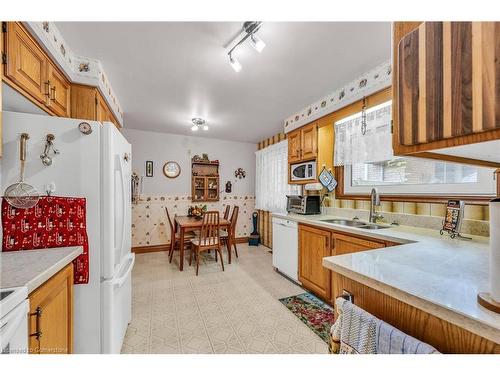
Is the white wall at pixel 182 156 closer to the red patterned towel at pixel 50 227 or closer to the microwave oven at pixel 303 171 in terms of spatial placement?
the microwave oven at pixel 303 171

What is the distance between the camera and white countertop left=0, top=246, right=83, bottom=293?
82 centimetres

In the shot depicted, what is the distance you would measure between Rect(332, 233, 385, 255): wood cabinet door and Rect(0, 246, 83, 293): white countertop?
1.98 meters

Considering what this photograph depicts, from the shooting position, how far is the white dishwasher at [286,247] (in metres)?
2.70

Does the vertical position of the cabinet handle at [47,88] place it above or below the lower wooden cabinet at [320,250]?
above

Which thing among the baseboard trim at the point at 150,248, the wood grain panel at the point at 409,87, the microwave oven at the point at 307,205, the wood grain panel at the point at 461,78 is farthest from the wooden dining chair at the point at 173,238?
the wood grain panel at the point at 461,78

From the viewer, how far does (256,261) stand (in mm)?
3635

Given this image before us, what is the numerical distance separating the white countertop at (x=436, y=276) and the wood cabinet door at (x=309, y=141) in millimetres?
1787

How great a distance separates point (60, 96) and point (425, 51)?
95.8 inches

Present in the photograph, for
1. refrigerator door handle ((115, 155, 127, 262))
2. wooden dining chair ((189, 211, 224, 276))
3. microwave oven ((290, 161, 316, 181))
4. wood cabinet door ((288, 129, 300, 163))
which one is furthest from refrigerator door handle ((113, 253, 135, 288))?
wood cabinet door ((288, 129, 300, 163))

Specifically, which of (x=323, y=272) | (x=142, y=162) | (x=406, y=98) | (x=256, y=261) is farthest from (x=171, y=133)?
(x=406, y=98)

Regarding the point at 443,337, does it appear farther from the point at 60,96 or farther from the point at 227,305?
the point at 60,96

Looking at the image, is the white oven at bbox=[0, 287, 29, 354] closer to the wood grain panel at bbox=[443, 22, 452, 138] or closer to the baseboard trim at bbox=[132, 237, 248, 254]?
the wood grain panel at bbox=[443, 22, 452, 138]

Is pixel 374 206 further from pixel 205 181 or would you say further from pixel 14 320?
pixel 205 181

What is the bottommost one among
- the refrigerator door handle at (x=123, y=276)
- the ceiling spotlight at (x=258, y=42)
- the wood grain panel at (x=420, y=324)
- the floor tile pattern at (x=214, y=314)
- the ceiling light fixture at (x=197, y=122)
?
the floor tile pattern at (x=214, y=314)
